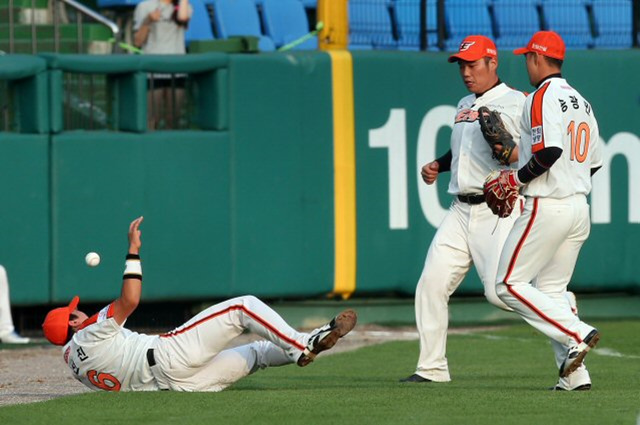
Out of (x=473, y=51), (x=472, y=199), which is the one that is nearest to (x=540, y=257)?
(x=472, y=199)

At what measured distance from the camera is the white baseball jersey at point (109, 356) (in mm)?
7707

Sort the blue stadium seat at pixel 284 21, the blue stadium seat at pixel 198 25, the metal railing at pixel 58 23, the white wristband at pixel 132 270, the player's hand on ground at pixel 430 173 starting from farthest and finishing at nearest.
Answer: the blue stadium seat at pixel 284 21, the blue stadium seat at pixel 198 25, the metal railing at pixel 58 23, the player's hand on ground at pixel 430 173, the white wristband at pixel 132 270

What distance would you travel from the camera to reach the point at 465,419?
6.56 m

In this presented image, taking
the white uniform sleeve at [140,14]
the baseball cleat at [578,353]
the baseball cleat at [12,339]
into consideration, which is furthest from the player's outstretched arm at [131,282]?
the white uniform sleeve at [140,14]

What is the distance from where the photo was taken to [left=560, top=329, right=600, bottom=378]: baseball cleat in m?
7.48

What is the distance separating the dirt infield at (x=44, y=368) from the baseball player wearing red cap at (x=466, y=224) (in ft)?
7.05

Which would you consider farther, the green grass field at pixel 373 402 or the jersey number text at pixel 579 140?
the jersey number text at pixel 579 140

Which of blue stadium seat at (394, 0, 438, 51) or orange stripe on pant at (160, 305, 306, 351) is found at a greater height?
blue stadium seat at (394, 0, 438, 51)

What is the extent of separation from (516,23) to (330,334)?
24.2 ft

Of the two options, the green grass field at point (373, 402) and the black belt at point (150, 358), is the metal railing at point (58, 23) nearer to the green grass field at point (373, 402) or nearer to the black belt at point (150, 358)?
the green grass field at point (373, 402)

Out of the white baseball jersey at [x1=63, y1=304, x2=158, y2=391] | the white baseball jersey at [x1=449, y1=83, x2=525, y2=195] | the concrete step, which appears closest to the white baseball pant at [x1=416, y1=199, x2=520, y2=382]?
the white baseball jersey at [x1=449, y1=83, x2=525, y2=195]

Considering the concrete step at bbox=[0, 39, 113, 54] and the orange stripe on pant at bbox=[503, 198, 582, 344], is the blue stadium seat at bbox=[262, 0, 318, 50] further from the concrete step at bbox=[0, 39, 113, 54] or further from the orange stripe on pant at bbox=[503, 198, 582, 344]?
the orange stripe on pant at bbox=[503, 198, 582, 344]

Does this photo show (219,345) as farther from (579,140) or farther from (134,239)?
(579,140)

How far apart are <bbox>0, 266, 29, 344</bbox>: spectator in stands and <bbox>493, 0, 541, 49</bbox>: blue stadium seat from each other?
17.7 ft
